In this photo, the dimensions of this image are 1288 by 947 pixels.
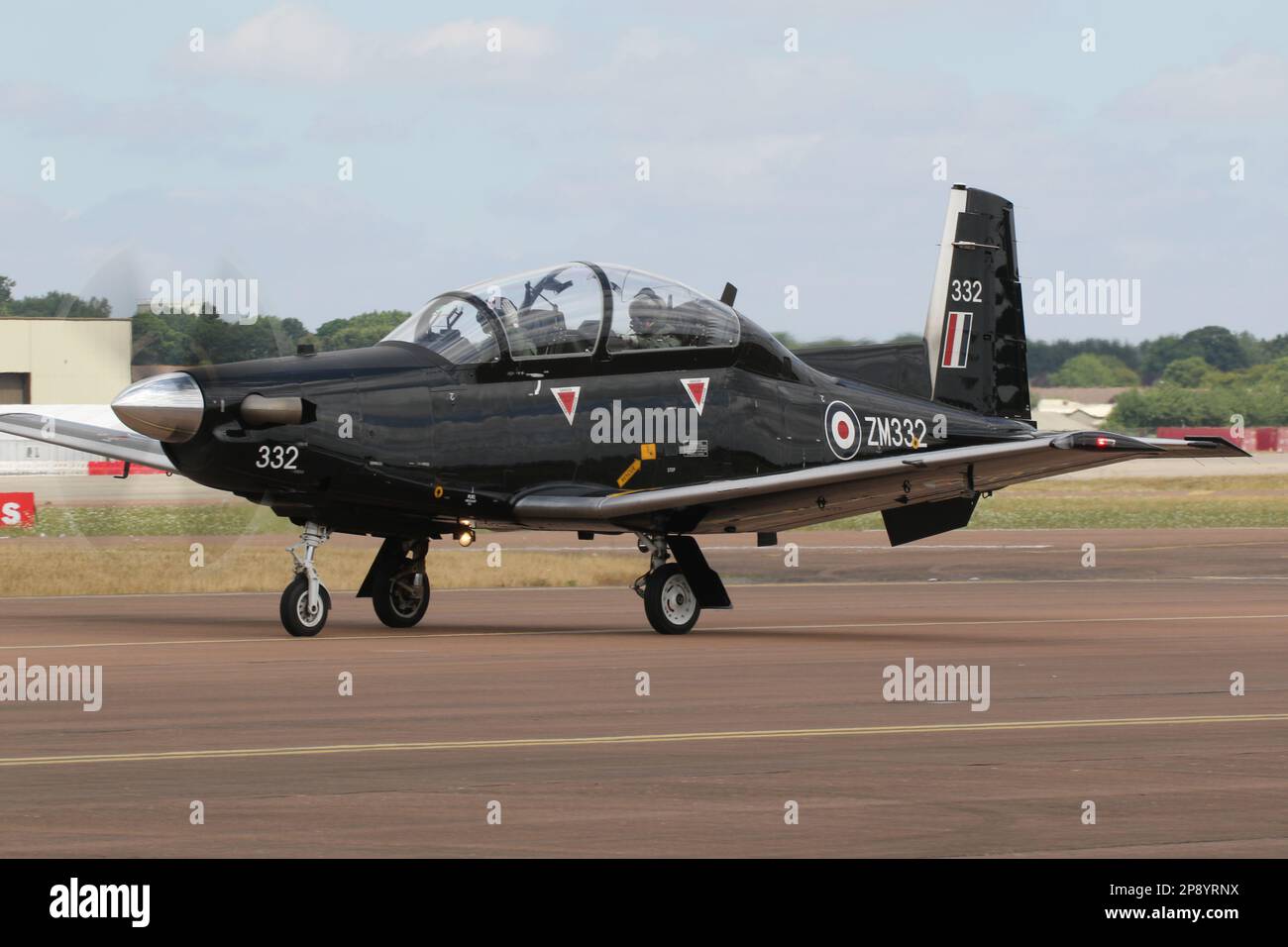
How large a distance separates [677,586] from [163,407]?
17.1 ft

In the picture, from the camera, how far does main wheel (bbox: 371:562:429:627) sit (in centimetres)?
1825

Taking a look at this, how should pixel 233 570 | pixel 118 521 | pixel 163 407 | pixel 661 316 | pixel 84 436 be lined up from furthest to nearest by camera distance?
pixel 118 521
pixel 233 570
pixel 84 436
pixel 661 316
pixel 163 407

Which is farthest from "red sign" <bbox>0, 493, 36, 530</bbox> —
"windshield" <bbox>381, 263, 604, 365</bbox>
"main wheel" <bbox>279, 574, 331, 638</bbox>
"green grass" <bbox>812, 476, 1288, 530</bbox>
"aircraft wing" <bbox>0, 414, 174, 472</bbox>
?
"windshield" <bbox>381, 263, 604, 365</bbox>

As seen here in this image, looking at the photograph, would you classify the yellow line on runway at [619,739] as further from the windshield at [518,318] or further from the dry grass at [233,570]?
the dry grass at [233,570]

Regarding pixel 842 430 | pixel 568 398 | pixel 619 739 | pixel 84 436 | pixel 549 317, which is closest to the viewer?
pixel 619 739

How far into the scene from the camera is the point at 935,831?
7645mm

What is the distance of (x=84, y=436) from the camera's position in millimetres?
20375

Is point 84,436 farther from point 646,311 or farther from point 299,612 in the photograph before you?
point 646,311

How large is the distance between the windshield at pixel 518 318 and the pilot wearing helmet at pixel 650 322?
0.41 m

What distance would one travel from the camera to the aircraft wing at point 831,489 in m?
16.3

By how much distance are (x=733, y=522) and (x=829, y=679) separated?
460cm

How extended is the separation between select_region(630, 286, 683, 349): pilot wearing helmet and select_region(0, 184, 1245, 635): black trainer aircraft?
2 cm

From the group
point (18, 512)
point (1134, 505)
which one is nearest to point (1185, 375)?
point (1134, 505)
